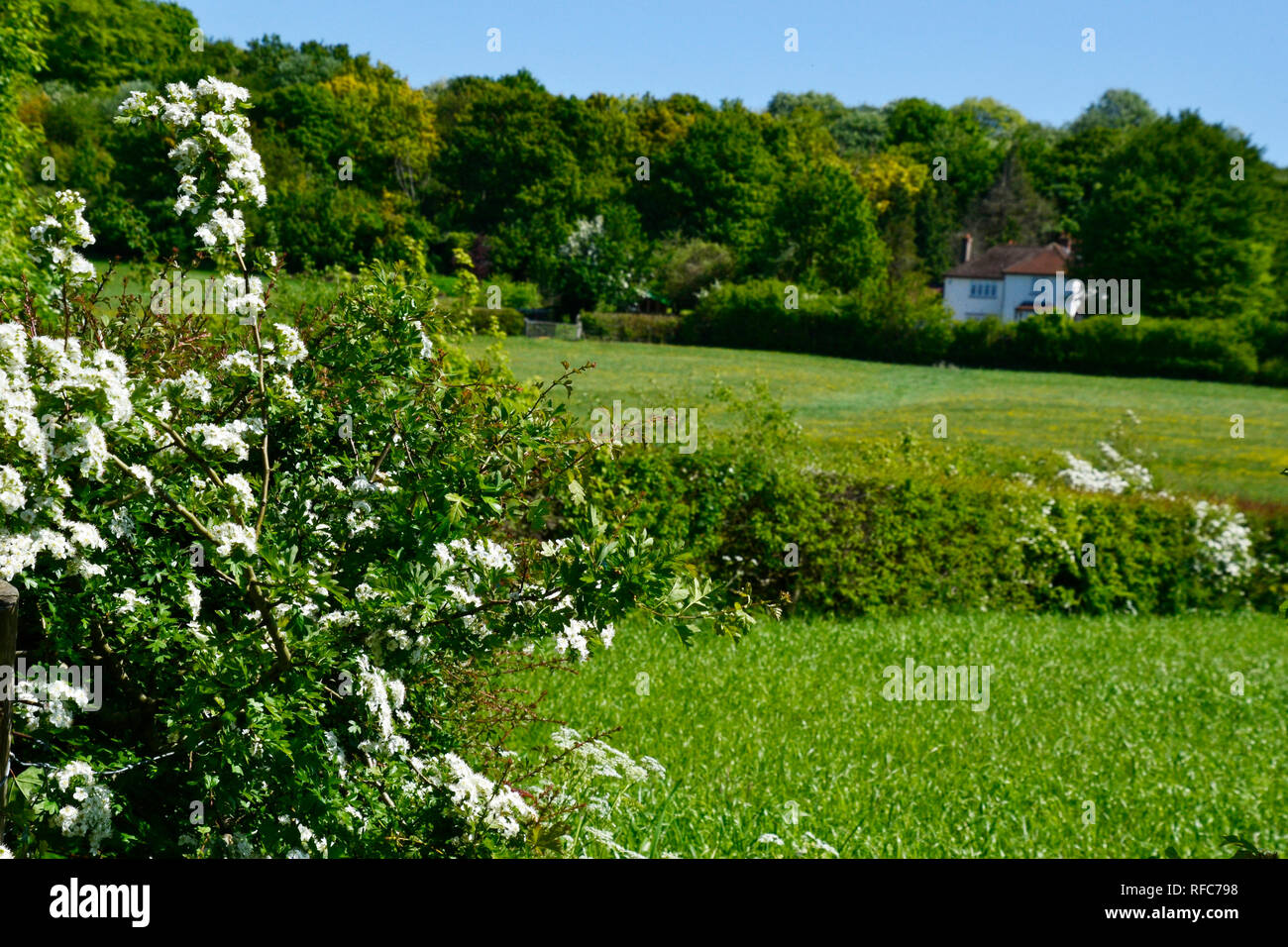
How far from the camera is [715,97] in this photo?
62.8 m

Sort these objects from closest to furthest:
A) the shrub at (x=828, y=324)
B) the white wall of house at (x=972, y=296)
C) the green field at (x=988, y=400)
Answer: the green field at (x=988, y=400) < the shrub at (x=828, y=324) < the white wall of house at (x=972, y=296)

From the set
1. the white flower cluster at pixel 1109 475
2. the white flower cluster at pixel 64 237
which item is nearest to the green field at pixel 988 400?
the white flower cluster at pixel 1109 475

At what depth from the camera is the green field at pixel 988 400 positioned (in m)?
26.9

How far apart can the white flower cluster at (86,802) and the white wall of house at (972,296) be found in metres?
62.0

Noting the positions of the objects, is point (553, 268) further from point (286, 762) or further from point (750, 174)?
point (286, 762)

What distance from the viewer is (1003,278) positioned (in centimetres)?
6050

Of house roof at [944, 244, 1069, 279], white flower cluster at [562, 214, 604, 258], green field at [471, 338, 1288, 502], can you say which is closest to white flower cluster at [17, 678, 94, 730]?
green field at [471, 338, 1288, 502]

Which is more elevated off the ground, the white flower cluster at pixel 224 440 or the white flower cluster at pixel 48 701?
the white flower cluster at pixel 224 440

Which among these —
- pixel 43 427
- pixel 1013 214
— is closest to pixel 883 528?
pixel 43 427

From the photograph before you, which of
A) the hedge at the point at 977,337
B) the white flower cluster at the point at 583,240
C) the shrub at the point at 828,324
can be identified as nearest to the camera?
the hedge at the point at 977,337

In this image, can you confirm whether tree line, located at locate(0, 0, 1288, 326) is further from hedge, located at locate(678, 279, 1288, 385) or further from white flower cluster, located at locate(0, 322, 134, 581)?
white flower cluster, located at locate(0, 322, 134, 581)

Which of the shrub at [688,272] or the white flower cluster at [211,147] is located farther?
the shrub at [688,272]

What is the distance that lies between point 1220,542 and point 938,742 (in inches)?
347

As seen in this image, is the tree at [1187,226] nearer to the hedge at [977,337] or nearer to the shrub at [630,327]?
the hedge at [977,337]
